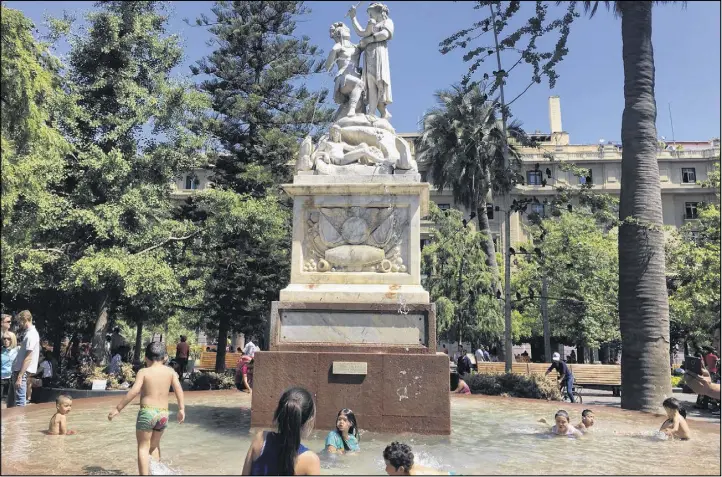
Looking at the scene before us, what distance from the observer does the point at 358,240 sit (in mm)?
8094

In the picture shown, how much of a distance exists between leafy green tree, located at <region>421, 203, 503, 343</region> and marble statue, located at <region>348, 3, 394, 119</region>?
22.1 meters

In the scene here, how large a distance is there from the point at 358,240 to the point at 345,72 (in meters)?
3.10

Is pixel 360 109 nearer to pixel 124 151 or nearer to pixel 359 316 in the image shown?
pixel 359 316

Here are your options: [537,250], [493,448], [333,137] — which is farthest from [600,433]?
[537,250]

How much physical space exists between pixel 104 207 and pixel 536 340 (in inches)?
1497

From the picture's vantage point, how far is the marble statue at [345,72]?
9375 millimetres

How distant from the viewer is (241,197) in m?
21.0

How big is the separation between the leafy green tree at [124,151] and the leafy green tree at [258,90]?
210 inches

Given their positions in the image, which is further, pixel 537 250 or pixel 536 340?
pixel 536 340

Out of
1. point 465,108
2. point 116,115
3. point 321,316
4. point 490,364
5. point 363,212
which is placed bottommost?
point 490,364

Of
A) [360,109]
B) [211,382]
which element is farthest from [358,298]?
[211,382]

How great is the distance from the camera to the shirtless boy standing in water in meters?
5.05

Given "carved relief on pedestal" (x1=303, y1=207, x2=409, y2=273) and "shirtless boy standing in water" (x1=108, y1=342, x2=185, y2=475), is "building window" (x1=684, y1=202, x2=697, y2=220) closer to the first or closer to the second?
"carved relief on pedestal" (x1=303, y1=207, x2=409, y2=273)

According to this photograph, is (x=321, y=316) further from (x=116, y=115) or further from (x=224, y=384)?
(x=116, y=115)
